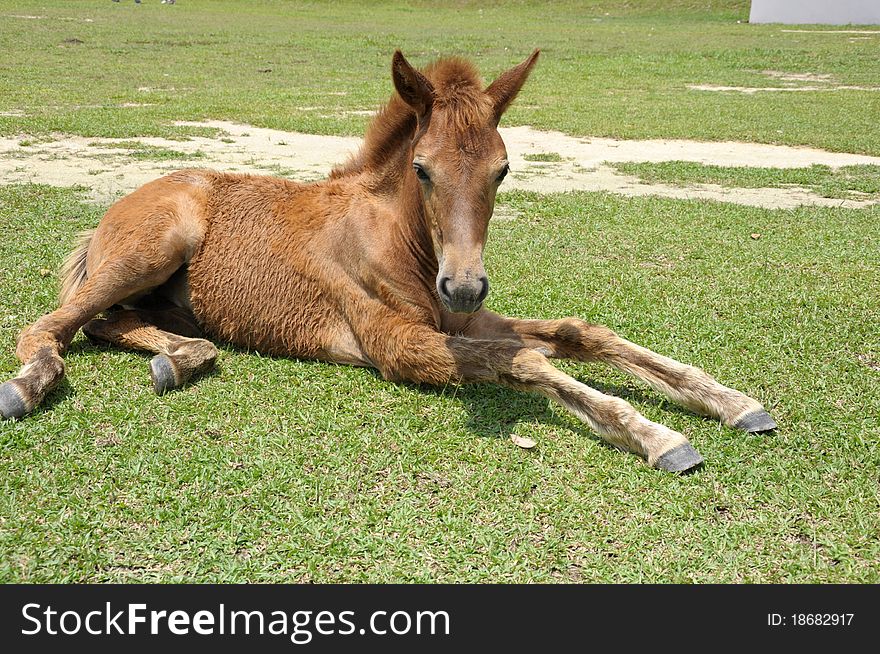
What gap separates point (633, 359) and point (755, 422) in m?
0.72

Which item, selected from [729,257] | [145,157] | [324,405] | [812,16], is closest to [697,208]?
[729,257]

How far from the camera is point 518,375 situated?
4.11m

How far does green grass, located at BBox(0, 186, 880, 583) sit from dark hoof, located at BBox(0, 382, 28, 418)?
2.7 inches

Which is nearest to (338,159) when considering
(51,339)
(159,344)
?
(159,344)

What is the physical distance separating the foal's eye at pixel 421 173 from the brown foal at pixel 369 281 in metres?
0.01

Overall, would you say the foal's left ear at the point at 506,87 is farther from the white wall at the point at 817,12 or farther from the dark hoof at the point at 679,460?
the white wall at the point at 817,12

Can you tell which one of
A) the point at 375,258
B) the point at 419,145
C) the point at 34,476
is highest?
the point at 419,145

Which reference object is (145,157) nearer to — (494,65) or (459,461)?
(459,461)

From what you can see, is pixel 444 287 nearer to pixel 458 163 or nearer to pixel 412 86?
pixel 458 163

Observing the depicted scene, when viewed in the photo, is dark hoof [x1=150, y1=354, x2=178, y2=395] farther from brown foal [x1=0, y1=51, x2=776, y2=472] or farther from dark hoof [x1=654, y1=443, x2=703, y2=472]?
dark hoof [x1=654, y1=443, x2=703, y2=472]

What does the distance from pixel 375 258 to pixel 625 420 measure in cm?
173

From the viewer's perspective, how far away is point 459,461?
3719 mm

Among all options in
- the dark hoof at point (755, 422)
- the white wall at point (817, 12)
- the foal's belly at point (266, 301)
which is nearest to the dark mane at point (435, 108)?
the foal's belly at point (266, 301)

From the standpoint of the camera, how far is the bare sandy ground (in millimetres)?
9617
